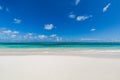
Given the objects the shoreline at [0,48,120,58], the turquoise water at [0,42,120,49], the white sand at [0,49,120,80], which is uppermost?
the turquoise water at [0,42,120,49]

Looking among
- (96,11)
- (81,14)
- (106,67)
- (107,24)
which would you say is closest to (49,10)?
(81,14)

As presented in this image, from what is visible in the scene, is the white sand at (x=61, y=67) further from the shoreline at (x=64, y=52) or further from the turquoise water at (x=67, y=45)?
the turquoise water at (x=67, y=45)

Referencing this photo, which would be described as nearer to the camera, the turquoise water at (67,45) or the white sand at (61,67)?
the white sand at (61,67)

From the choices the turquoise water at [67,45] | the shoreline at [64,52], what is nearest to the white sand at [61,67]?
the shoreline at [64,52]

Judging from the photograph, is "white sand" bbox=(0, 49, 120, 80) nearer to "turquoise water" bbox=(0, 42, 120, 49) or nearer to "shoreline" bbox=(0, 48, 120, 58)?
"shoreline" bbox=(0, 48, 120, 58)

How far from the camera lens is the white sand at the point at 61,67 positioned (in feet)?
6.10

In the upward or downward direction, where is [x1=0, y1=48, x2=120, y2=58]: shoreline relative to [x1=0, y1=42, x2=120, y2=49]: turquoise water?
downward

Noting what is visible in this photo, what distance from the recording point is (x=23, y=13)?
2586mm

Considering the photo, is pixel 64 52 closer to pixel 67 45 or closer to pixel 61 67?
pixel 67 45

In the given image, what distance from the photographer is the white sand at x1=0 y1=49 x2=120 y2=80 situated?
186cm

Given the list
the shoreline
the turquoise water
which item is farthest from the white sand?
the turquoise water

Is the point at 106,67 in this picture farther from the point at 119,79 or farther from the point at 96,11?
the point at 96,11

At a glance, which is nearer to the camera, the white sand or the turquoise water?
the white sand

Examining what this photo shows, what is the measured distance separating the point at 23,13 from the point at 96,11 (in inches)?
39.8
